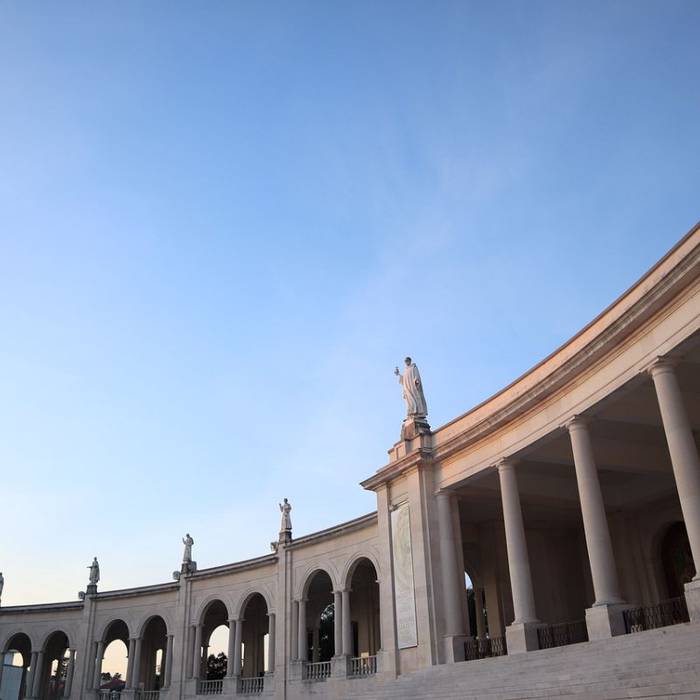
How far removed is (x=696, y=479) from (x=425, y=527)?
14.0 meters

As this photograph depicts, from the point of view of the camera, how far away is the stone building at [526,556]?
2005 cm

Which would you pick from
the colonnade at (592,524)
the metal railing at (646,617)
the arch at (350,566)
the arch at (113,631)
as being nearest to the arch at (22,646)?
the arch at (113,631)

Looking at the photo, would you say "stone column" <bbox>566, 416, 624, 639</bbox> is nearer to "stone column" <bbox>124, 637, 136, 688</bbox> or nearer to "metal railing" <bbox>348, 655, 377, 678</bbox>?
"metal railing" <bbox>348, 655, 377, 678</bbox>

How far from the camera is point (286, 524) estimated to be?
46.4m

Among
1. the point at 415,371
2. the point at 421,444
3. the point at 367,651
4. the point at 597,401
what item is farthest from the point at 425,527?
the point at 367,651

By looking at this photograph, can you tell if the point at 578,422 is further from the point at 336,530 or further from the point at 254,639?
the point at 254,639

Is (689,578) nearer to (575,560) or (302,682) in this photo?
(575,560)

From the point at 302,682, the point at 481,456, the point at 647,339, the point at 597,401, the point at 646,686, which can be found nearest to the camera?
the point at 646,686

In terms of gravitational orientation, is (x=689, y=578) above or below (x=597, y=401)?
below

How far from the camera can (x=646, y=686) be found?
1562cm

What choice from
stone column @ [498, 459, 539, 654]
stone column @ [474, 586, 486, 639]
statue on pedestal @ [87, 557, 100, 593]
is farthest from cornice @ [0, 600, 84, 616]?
stone column @ [498, 459, 539, 654]

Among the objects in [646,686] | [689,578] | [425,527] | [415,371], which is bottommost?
[646,686]

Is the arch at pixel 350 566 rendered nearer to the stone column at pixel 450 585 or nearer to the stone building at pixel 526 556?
the stone building at pixel 526 556

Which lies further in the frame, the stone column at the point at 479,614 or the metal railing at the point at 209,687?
the metal railing at the point at 209,687
